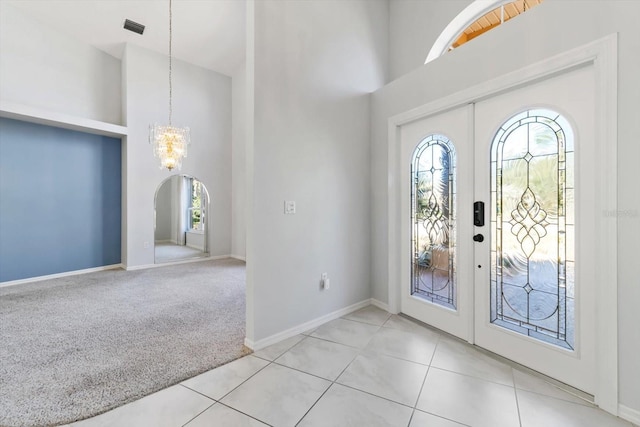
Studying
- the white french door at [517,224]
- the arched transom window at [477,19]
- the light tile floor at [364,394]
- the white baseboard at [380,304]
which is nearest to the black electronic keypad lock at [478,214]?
the white french door at [517,224]

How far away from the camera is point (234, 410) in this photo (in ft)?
5.23

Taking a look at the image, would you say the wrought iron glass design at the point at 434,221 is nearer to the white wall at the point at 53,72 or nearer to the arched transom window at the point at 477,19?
the arched transom window at the point at 477,19

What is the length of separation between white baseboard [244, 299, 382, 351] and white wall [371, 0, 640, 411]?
2072mm

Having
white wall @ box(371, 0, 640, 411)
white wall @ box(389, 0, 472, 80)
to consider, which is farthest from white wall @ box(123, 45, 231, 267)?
white wall @ box(371, 0, 640, 411)

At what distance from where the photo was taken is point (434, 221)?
2.67 metres

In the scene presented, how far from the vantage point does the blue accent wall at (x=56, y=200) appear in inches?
160

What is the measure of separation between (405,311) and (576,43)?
258 cm

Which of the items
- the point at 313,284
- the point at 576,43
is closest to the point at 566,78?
the point at 576,43

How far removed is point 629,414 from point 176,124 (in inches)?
269

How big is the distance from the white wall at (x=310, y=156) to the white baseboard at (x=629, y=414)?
81.7 inches

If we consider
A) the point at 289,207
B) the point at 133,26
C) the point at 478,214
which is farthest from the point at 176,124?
the point at 478,214

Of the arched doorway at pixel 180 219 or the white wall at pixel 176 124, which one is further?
the arched doorway at pixel 180 219

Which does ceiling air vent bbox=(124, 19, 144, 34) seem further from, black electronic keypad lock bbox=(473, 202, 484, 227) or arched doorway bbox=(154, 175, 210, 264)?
black electronic keypad lock bbox=(473, 202, 484, 227)

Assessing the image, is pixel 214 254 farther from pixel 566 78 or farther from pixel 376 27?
pixel 566 78
